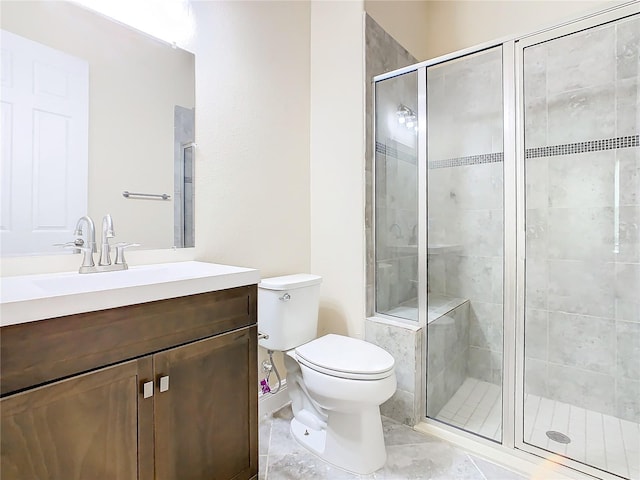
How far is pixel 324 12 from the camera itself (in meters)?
2.09

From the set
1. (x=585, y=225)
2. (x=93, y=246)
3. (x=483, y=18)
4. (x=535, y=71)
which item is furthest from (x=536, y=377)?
(x=483, y=18)

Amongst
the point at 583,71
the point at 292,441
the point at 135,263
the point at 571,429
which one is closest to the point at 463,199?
the point at 583,71

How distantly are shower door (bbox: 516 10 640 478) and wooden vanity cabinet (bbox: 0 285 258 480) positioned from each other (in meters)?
1.31

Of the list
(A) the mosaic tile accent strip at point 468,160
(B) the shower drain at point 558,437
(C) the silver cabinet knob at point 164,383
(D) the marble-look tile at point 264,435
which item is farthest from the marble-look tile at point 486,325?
(C) the silver cabinet knob at point 164,383

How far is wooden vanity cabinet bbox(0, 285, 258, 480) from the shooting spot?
799mm

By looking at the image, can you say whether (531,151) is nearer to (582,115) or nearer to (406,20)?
(582,115)

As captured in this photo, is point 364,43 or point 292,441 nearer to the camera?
point 292,441

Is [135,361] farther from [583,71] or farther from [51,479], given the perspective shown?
[583,71]

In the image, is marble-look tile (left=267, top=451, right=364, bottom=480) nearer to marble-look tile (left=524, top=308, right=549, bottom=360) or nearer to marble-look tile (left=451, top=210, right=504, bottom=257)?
marble-look tile (left=524, top=308, right=549, bottom=360)

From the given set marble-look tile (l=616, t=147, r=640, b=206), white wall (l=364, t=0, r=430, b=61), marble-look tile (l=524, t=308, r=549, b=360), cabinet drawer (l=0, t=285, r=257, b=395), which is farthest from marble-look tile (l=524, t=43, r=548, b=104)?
cabinet drawer (l=0, t=285, r=257, b=395)

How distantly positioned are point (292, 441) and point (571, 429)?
4.53 feet

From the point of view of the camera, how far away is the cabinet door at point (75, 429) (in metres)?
0.78

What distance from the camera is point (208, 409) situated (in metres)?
1.14

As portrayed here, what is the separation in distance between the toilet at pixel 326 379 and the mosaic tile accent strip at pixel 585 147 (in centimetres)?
124
